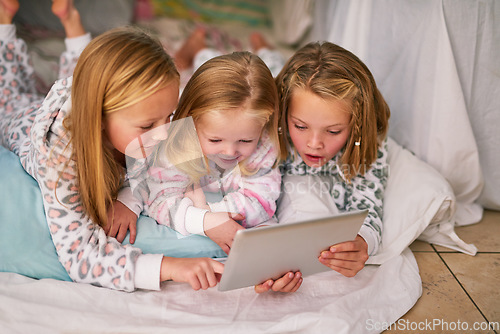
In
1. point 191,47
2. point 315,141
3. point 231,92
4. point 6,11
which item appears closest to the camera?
point 231,92

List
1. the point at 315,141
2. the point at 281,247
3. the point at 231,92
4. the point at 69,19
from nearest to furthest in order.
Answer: the point at 281,247, the point at 231,92, the point at 315,141, the point at 69,19

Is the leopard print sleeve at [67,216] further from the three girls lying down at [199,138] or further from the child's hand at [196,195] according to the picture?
the child's hand at [196,195]

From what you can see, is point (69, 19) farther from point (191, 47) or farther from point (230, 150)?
point (230, 150)

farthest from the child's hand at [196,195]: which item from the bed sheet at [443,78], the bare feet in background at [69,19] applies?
the bare feet in background at [69,19]

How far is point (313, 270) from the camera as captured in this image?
847mm

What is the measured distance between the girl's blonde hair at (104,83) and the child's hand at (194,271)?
0.20 m

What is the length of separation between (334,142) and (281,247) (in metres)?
0.33

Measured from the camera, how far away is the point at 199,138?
0.80m

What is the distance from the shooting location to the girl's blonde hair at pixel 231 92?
82cm

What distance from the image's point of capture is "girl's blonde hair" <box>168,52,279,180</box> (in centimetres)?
82

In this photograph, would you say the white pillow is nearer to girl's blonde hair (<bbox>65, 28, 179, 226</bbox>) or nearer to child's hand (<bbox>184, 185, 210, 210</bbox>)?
child's hand (<bbox>184, 185, 210, 210</bbox>)

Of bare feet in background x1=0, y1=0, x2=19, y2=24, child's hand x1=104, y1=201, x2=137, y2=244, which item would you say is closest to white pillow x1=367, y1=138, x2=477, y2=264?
child's hand x1=104, y1=201, x2=137, y2=244

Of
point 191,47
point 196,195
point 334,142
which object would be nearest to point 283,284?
point 196,195

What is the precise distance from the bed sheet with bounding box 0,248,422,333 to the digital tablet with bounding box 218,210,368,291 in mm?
55
